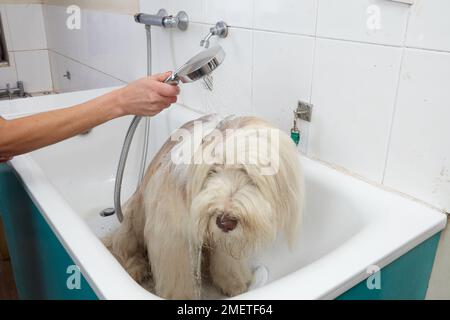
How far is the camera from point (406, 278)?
1.01 metres

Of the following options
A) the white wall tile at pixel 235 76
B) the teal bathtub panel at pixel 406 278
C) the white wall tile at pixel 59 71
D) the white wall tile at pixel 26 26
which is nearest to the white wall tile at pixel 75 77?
the white wall tile at pixel 59 71

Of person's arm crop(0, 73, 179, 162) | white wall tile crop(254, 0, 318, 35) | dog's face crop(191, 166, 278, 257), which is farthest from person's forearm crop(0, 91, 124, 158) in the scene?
white wall tile crop(254, 0, 318, 35)

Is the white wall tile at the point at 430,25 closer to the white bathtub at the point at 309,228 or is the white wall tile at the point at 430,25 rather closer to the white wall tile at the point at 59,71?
the white bathtub at the point at 309,228

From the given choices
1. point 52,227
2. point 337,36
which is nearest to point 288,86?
point 337,36

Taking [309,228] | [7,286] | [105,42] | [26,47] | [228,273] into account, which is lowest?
[7,286]

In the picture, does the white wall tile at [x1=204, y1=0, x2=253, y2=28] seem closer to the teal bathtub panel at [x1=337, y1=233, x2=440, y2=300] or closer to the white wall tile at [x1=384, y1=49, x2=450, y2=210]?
the white wall tile at [x1=384, y1=49, x2=450, y2=210]

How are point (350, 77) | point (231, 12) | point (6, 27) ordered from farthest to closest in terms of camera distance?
point (6, 27) → point (231, 12) → point (350, 77)

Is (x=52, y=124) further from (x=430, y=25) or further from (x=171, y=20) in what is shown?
(x=430, y=25)

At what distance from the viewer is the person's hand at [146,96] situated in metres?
1.07

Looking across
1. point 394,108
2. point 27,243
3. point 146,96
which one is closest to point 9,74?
point 27,243

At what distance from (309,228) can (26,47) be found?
252cm

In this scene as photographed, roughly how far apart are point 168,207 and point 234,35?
72 cm

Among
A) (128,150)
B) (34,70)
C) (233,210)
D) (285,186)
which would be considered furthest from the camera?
(34,70)

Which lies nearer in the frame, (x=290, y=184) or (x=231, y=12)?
(x=290, y=184)
